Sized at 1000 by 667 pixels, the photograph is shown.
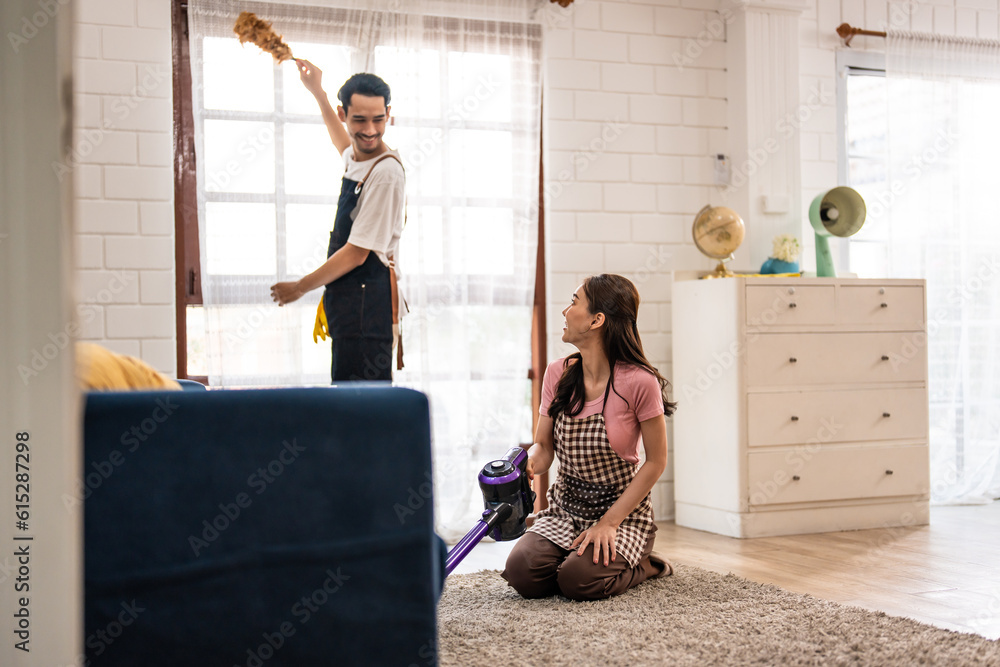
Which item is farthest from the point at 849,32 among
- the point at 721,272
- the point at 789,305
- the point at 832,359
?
the point at 832,359

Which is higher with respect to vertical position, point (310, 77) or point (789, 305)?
point (310, 77)

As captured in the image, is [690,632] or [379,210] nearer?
[690,632]

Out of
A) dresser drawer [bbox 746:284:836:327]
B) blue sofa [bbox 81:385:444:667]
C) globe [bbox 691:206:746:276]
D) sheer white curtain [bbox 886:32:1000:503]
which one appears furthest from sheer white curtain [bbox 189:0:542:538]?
blue sofa [bbox 81:385:444:667]

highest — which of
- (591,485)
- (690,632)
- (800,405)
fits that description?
(800,405)

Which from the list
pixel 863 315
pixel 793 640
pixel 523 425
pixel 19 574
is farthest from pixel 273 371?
pixel 19 574

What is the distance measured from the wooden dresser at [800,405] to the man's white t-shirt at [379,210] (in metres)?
1.70

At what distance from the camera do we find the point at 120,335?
136 inches

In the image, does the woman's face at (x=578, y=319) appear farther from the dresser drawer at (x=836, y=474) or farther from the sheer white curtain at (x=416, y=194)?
the dresser drawer at (x=836, y=474)

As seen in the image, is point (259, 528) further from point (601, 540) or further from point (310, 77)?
point (310, 77)

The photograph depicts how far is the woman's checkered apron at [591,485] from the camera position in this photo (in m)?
2.68

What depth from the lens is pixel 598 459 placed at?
2.69m

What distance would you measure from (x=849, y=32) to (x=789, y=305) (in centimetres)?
166

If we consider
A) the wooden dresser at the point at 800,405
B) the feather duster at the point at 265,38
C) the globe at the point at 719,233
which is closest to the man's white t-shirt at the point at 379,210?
the feather duster at the point at 265,38

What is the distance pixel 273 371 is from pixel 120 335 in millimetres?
592
